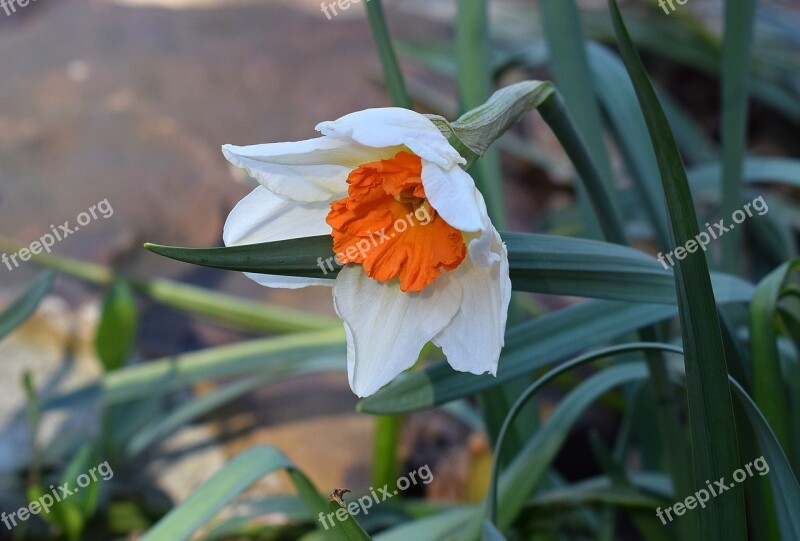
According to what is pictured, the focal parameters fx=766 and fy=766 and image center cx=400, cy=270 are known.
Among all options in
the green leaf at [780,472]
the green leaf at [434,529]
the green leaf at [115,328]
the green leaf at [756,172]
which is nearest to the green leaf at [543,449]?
the green leaf at [434,529]

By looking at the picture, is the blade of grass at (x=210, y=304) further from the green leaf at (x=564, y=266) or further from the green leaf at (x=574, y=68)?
the green leaf at (x=564, y=266)

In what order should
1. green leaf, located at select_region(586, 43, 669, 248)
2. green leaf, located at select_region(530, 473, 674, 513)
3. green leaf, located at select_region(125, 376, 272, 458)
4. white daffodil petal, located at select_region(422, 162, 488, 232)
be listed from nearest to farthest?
white daffodil petal, located at select_region(422, 162, 488, 232)
green leaf, located at select_region(530, 473, 674, 513)
green leaf, located at select_region(586, 43, 669, 248)
green leaf, located at select_region(125, 376, 272, 458)

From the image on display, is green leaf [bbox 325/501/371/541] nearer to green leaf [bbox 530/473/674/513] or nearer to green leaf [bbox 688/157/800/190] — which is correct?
green leaf [bbox 530/473/674/513]

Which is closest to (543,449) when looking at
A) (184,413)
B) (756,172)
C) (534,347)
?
(534,347)

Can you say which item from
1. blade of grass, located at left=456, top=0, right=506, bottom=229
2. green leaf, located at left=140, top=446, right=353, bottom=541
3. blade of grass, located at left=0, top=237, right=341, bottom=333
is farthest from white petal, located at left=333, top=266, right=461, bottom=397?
blade of grass, located at left=0, top=237, right=341, bottom=333

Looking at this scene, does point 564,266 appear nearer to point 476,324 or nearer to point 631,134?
point 476,324

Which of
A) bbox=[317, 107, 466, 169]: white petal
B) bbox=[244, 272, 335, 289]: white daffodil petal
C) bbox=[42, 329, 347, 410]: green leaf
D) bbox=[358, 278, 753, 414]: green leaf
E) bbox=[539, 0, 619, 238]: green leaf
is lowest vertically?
bbox=[358, 278, 753, 414]: green leaf
